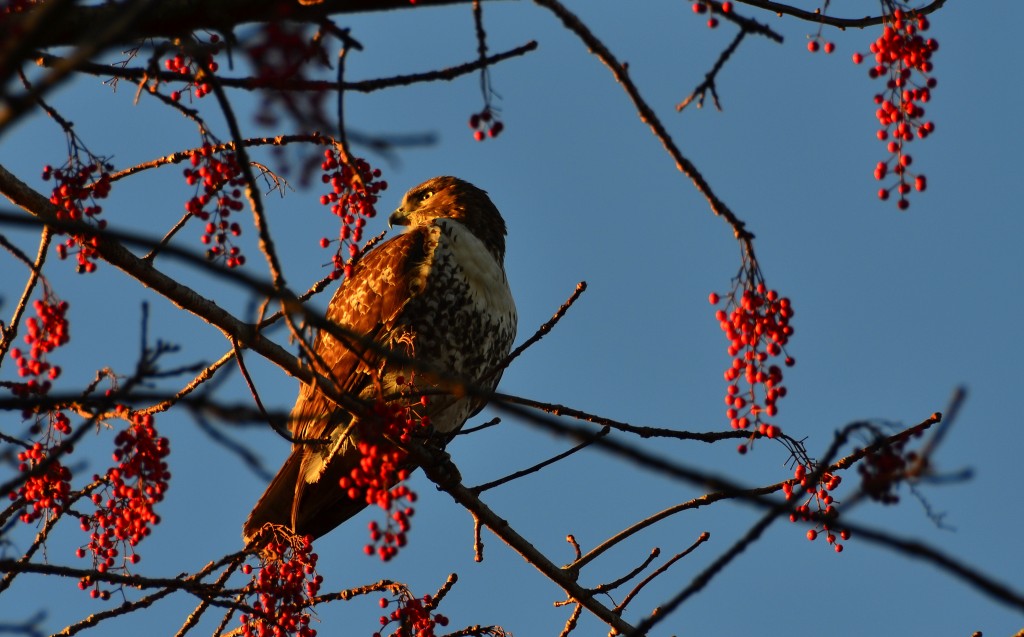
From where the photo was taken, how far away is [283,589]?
13.0ft

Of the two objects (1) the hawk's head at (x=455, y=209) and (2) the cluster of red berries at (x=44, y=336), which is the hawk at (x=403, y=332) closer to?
(1) the hawk's head at (x=455, y=209)

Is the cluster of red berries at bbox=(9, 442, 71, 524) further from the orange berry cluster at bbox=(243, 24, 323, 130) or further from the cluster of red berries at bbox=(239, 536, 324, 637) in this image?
the orange berry cluster at bbox=(243, 24, 323, 130)

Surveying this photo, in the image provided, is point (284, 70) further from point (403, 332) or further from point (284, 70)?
point (403, 332)

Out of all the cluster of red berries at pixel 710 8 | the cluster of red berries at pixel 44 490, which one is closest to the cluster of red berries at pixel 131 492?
the cluster of red berries at pixel 44 490

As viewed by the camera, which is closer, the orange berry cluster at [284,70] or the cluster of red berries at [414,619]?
the orange berry cluster at [284,70]

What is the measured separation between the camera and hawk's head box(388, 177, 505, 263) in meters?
6.94

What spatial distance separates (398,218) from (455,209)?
529 mm

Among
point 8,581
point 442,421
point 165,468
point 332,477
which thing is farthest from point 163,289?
point 442,421

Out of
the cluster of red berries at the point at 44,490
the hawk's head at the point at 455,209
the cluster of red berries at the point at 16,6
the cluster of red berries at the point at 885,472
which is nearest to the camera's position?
the cluster of red berries at the point at 885,472

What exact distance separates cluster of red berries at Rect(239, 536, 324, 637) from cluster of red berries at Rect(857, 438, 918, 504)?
2.21 m

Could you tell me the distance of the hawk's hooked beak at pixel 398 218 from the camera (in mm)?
7477

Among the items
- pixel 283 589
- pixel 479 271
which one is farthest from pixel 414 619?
pixel 479 271

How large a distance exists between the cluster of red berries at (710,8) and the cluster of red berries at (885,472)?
1129 millimetres

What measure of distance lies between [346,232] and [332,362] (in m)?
2.29
